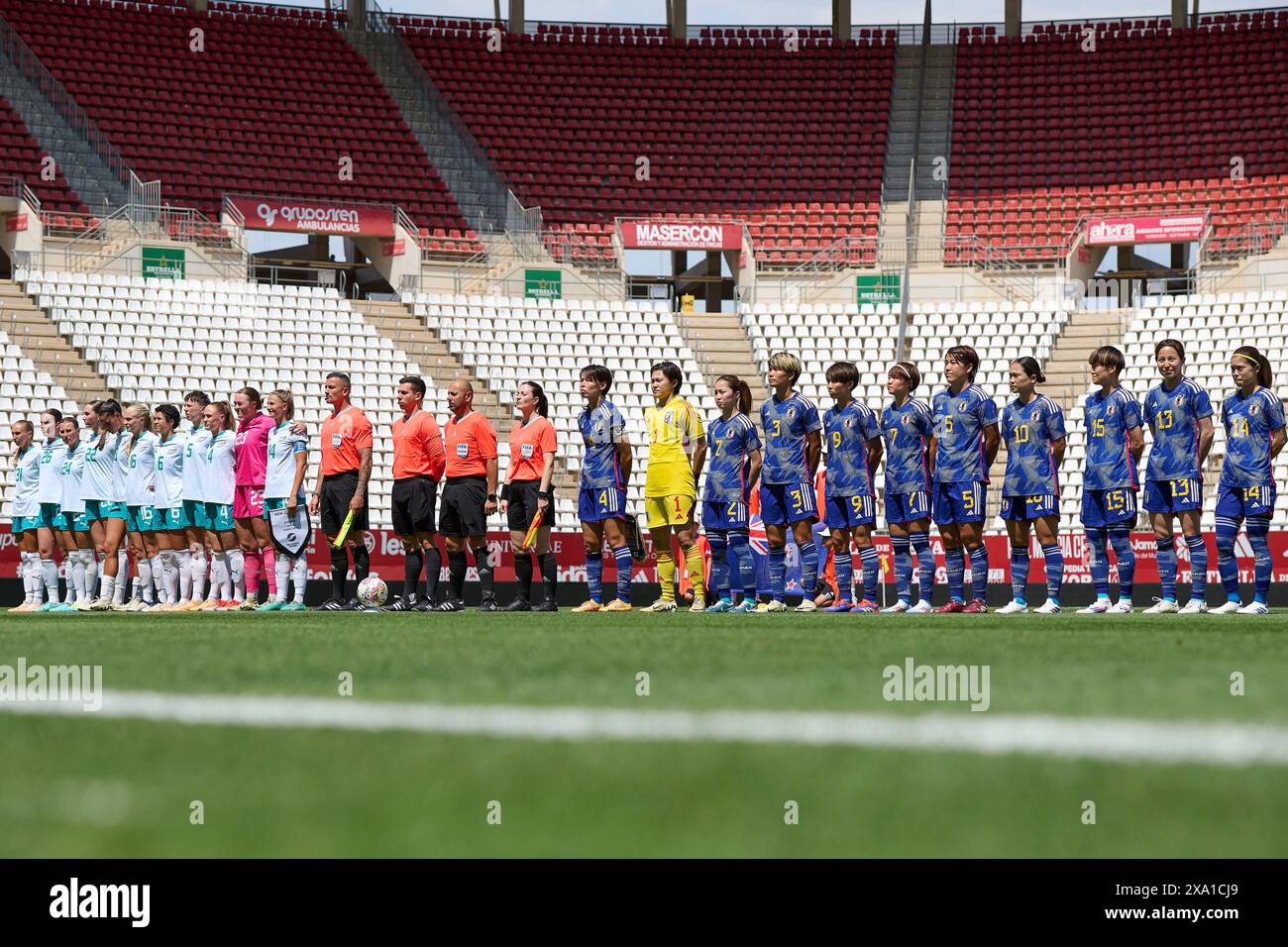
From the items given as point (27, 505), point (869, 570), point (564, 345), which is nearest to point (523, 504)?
point (869, 570)

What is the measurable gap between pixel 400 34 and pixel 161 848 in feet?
119

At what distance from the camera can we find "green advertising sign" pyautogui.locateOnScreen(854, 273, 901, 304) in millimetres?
29062

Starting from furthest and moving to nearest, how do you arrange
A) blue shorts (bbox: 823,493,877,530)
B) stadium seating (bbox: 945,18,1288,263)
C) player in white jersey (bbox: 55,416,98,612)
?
1. stadium seating (bbox: 945,18,1288,263)
2. player in white jersey (bbox: 55,416,98,612)
3. blue shorts (bbox: 823,493,877,530)

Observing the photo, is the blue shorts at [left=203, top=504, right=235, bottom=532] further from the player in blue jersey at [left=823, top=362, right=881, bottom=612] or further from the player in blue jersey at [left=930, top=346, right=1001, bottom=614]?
the player in blue jersey at [left=930, top=346, right=1001, bottom=614]

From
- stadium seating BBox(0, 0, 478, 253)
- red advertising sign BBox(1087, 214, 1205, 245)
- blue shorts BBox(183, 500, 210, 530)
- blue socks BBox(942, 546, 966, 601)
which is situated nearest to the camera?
blue socks BBox(942, 546, 966, 601)

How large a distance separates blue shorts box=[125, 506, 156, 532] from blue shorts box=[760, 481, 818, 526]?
5441 millimetres

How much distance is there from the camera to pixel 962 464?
12.3m

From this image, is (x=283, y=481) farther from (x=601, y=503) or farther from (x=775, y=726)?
(x=775, y=726)

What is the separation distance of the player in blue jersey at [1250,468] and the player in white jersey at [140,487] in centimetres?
886

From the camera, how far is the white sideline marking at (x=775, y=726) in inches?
123

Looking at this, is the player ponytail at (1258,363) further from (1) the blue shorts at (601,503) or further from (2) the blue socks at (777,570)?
(1) the blue shorts at (601,503)

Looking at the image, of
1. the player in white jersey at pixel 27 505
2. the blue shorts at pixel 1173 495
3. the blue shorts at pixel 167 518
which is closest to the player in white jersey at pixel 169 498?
the blue shorts at pixel 167 518

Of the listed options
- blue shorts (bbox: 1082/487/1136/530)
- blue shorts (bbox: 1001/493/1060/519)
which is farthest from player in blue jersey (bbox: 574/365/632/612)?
blue shorts (bbox: 1082/487/1136/530)

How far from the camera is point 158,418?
13.7 metres
